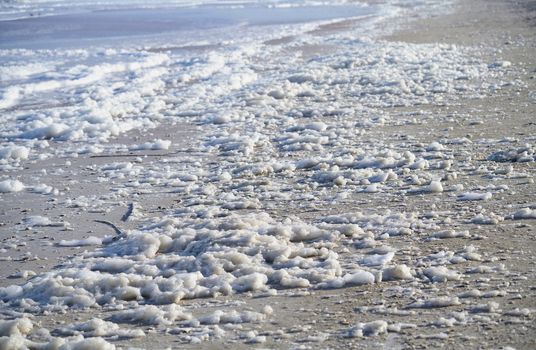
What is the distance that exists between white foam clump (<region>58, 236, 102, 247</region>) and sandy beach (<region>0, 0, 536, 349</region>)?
2cm

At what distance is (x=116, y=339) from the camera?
4.98 m

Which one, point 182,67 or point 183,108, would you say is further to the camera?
point 182,67

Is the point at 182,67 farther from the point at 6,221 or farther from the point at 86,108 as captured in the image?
the point at 6,221

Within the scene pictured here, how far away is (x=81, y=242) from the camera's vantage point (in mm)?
6949

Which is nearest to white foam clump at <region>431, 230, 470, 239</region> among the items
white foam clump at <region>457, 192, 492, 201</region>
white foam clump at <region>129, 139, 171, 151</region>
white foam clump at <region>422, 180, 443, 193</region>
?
white foam clump at <region>457, 192, 492, 201</region>

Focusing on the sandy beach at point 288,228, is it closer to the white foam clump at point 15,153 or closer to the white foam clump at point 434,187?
the white foam clump at point 434,187

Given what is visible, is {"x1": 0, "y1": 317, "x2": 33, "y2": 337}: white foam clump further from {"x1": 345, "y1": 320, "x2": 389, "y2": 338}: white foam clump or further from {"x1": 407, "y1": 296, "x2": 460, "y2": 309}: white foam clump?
{"x1": 407, "y1": 296, "x2": 460, "y2": 309}: white foam clump

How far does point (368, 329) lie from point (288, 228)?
2.00 m

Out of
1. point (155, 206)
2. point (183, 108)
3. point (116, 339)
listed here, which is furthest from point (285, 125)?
point (116, 339)

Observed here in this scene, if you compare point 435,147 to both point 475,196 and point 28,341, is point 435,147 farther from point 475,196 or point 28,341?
point 28,341

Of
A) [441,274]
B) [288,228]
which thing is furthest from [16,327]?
[441,274]

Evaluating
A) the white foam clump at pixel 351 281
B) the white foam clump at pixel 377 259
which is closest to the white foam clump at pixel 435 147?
the white foam clump at pixel 377 259

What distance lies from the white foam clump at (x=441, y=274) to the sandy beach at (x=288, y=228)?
0.09 feet

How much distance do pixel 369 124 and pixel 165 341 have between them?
7015 millimetres
